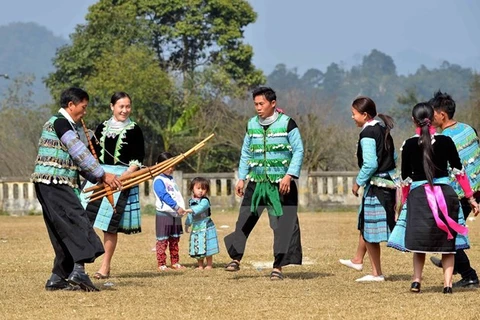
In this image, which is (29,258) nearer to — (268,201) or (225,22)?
(268,201)

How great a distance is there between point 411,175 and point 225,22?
3935 centimetres

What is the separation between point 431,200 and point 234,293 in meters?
1.94

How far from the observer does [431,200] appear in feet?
34.2

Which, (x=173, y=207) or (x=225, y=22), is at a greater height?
(x=225, y=22)

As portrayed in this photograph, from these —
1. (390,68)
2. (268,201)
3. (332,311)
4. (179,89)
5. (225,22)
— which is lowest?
(332,311)

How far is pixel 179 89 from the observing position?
41594mm

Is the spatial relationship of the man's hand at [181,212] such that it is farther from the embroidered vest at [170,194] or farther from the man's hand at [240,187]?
the man's hand at [240,187]

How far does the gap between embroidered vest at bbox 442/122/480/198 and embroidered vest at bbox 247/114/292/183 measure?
1722 mm

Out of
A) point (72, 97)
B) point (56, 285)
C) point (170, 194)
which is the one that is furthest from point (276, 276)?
point (72, 97)

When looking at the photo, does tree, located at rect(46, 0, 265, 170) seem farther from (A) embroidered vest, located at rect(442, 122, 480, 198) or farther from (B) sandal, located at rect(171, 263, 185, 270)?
(A) embroidered vest, located at rect(442, 122, 480, 198)

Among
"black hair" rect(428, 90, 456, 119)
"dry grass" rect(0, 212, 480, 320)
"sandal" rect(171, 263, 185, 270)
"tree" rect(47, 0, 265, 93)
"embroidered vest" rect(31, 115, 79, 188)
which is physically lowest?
"dry grass" rect(0, 212, 480, 320)

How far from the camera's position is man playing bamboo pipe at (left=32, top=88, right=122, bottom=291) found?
421 inches

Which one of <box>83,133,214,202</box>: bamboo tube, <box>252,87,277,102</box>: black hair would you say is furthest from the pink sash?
<box>83,133,214,202</box>: bamboo tube

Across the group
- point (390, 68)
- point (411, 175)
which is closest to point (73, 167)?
point (411, 175)
